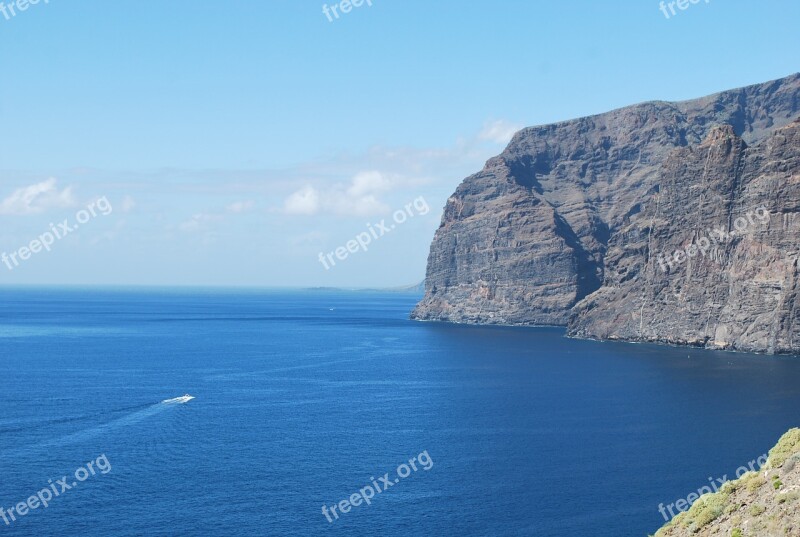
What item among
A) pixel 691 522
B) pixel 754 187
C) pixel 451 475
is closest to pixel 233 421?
pixel 451 475

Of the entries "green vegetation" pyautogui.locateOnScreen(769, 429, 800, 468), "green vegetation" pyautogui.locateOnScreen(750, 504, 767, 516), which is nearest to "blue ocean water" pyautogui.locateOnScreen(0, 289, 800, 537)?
"green vegetation" pyautogui.locateOnScreen(769, 429, 800, 468)

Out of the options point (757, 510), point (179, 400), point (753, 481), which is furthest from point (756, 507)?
point (179, 400)

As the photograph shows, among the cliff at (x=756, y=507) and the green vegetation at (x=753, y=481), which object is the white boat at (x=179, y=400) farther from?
the green vegetation at (x=753, y=481)

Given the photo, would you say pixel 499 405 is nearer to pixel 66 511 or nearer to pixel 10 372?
pixel 66 511

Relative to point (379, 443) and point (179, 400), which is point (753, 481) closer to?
point (379, 443)

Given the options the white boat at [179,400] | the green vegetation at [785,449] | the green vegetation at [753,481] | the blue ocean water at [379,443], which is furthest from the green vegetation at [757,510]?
the white boat at [179,400]
